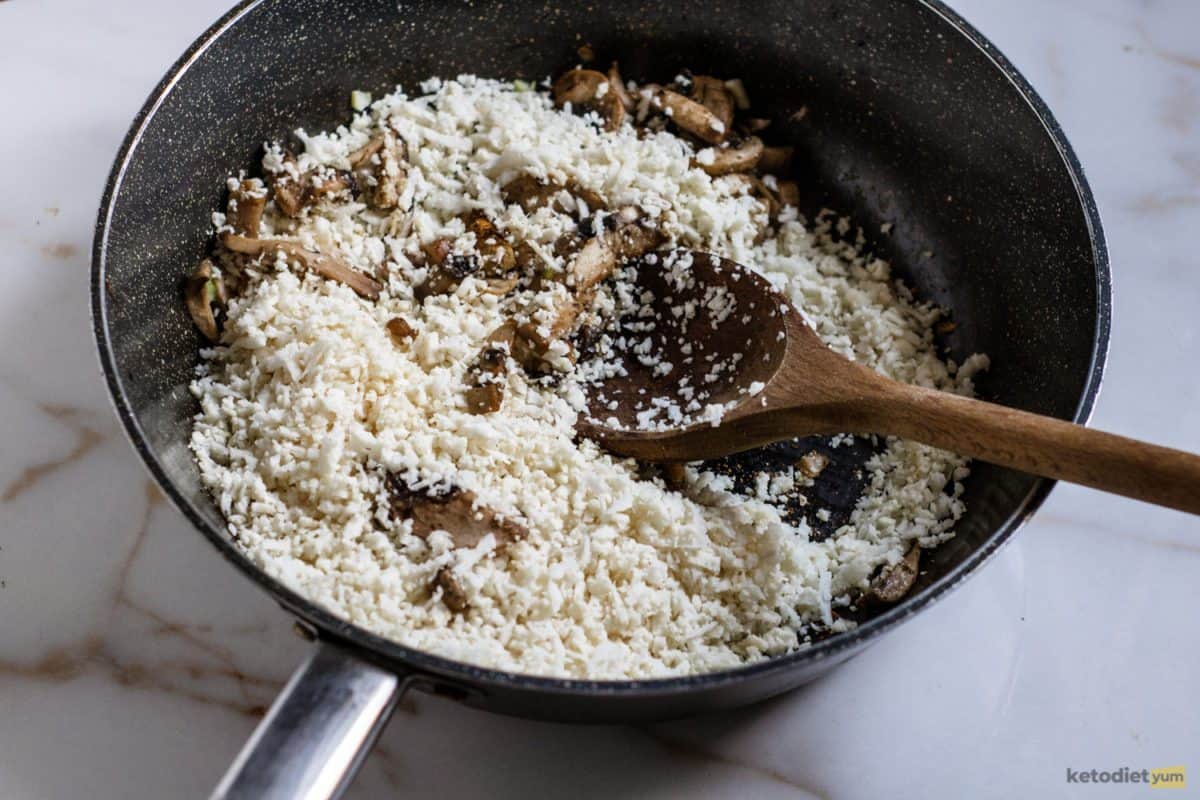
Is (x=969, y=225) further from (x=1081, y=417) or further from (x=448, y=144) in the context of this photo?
(x=448, y=144)

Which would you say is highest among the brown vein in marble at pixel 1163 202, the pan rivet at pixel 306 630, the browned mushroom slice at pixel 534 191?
the brown vein in marble at pixel 1163 202

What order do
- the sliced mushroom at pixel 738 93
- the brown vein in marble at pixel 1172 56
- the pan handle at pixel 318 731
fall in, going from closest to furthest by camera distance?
1. the pan handle at pixel 318 731
2. the sliced mushroom at pixel 738 93
3. the brown vein in marble at pixel 1172 56

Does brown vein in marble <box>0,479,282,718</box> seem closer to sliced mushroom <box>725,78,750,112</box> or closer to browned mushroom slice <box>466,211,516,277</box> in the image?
browned mushroom slice <box>466,211,516,277</box>

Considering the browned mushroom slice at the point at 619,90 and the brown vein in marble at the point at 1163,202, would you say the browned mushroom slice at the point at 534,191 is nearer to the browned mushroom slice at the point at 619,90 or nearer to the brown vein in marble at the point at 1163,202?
the browned mushroom slice at the point at 619,90

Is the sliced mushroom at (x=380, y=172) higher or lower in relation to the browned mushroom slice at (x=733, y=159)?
lower

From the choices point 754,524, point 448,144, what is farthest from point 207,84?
point 754,524

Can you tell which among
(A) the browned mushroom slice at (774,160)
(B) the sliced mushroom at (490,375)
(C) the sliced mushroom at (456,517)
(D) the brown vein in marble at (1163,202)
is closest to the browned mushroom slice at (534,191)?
(B) the sliced mushroom at (490,375)
